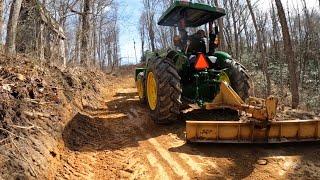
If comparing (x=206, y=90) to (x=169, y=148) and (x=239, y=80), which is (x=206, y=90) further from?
(x=169, y=148)

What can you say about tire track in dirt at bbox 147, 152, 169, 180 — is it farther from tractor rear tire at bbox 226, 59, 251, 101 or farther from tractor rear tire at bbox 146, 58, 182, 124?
tractor rear tire at bbox 226, 59, 251, 101

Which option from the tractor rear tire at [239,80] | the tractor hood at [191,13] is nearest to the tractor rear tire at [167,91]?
the tractor hood at [191,13]

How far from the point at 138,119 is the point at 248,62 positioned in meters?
21.9

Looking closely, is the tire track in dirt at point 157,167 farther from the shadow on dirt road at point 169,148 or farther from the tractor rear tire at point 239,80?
the tractor rear tire at point 239,80

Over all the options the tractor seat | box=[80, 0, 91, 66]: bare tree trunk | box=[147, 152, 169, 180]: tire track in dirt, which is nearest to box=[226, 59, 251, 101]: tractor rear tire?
the tractor seat

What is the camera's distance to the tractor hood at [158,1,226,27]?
7.38 metres

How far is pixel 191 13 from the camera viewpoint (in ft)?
25.6

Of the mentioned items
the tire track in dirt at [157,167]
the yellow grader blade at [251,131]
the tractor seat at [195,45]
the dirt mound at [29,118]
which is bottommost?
the tire track in dirt at [157,167]

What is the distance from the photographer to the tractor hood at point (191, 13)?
738cm

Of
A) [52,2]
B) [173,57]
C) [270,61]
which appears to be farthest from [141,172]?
[270,61]

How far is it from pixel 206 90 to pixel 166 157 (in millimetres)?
2242

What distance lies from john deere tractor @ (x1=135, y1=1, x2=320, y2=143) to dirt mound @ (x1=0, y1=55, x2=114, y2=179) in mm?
1963

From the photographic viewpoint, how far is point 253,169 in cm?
519

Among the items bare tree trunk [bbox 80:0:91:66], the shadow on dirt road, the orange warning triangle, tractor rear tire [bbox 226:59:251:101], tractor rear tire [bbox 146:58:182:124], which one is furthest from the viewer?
bare tree trunk [bbox 80:0:91:66]
